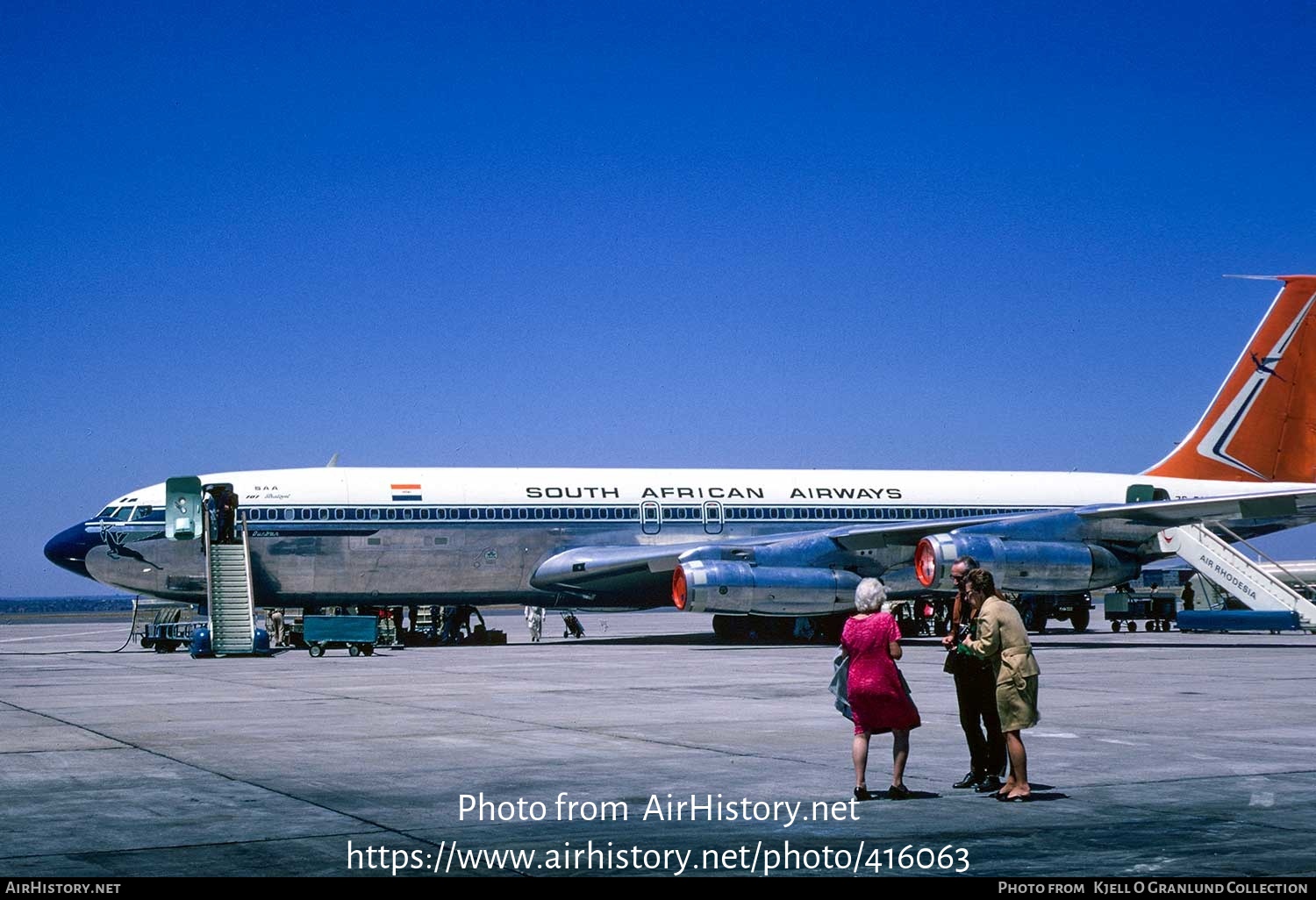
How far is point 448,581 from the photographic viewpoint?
33.3m

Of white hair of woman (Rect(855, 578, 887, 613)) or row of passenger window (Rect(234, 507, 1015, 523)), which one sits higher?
row of passenger window (Rect(234, 507, 1015, 523))

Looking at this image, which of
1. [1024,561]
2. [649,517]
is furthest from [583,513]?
[1024,561]

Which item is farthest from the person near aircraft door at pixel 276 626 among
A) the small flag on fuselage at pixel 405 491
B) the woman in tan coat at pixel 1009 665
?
the woman in tan coat at pixel 1009 665

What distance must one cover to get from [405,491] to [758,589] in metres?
8.53

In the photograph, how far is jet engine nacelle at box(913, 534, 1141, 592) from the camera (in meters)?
29.6

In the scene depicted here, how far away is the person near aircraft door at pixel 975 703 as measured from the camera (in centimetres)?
996

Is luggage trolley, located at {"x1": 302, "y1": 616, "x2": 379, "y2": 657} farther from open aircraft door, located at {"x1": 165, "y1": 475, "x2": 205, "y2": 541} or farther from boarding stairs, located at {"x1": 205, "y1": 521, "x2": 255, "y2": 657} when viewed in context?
open aircraft door, located at {"x1": 165, "y1": 475, "x2": 205, "y2": 541}

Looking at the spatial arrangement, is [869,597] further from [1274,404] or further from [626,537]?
[1274,404]

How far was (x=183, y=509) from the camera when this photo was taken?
31.7 meters

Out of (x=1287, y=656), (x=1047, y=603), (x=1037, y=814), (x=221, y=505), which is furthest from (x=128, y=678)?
(x=1047, y=603)

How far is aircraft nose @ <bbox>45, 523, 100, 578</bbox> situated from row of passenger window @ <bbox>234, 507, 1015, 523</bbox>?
5.76 ft

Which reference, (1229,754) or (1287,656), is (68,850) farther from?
(1287,656)

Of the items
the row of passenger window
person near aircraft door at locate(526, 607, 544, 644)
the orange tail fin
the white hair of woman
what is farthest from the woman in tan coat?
the orange tail fin

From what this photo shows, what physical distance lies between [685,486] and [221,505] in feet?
36.3
